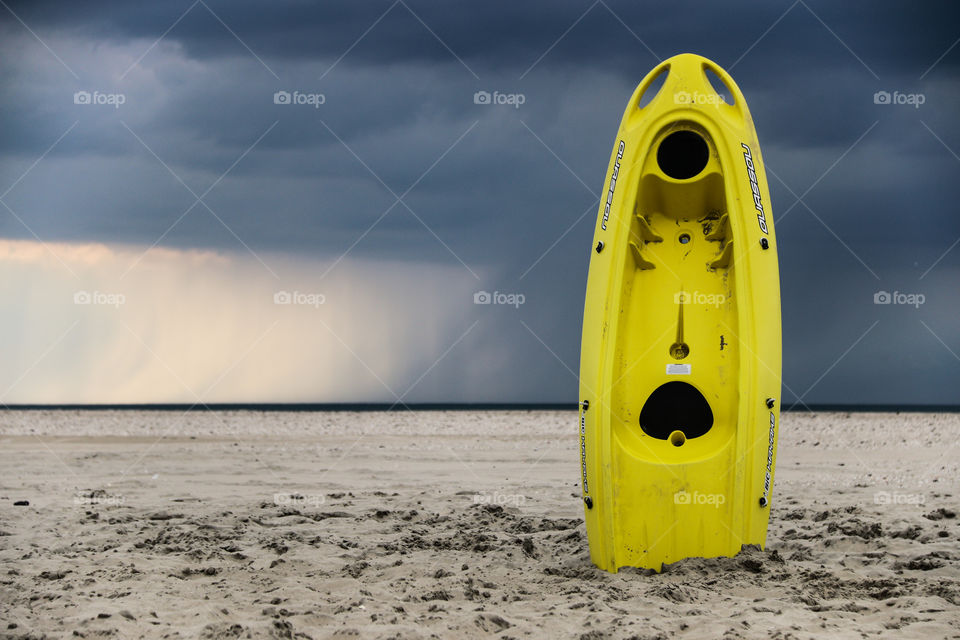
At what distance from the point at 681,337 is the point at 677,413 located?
442mm

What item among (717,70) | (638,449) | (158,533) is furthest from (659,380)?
(158,533)

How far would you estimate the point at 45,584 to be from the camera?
14.9 ft

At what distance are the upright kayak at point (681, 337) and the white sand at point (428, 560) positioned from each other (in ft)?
0.87

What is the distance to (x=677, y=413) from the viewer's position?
5.02m

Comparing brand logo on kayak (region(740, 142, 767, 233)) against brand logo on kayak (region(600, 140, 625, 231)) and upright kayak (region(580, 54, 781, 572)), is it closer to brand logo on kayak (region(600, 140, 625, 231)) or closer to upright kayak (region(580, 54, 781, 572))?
upright kayak (region(580, 54, 781, 572))

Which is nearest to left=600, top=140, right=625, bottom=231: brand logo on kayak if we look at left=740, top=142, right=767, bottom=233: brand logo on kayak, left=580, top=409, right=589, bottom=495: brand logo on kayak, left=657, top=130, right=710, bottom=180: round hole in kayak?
left=657, top=130, right=710, bottom=180: round hole in kayak

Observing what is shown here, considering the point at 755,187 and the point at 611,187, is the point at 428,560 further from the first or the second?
the point at 755,187

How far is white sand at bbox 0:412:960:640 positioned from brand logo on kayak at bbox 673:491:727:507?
31 centimetres

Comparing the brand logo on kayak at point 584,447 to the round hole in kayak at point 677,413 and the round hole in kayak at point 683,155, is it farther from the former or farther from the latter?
the round hole in kayak at point 683,155

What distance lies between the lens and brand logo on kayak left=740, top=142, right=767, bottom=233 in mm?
5125

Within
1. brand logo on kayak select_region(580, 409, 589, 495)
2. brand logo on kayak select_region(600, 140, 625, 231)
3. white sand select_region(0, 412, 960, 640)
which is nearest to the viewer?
white sand select_region(0, 412, 960, 640)

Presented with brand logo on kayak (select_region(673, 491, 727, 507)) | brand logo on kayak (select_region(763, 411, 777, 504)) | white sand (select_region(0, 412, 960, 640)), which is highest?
brand logo on kayak (select_region(763, 411, 777, 504))

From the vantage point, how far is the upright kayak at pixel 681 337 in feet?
15.8

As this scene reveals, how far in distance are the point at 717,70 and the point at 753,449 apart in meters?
2.33
